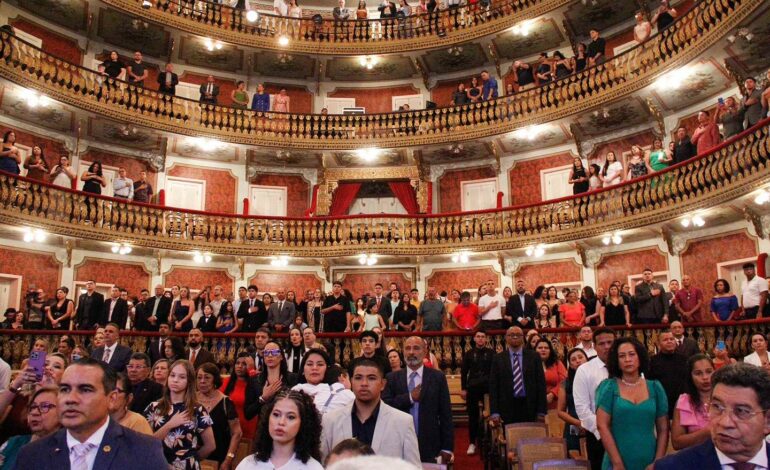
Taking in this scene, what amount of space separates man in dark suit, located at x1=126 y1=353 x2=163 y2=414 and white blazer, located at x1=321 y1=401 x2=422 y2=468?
2200mm

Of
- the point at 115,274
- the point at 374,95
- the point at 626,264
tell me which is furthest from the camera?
the point at 374,95

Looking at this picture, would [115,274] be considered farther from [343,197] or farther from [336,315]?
[336,315]

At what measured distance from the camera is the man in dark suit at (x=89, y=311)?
1098 centimetres

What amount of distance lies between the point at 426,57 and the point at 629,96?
6.30 meters

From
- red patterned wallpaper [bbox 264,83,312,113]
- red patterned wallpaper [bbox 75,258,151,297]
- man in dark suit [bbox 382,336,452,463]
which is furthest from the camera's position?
red patterned wallpaper [bbox 264,83,312,113]

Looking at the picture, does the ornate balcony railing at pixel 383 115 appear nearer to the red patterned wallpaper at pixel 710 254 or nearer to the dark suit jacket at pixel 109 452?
the red patterned wallpaper at pixel 710 254

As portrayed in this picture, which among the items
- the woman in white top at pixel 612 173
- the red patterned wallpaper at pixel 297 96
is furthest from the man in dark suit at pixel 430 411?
the red patterned wallpaper at pixel 297 96

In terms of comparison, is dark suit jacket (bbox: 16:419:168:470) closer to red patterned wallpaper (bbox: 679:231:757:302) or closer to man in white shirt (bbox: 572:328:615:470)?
man in white shirt (bbox: 572:328:615:470)

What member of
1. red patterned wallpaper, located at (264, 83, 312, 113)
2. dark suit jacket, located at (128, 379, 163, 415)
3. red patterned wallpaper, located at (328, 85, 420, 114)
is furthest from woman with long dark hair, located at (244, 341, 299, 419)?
red patterned wallpaper, located at (328, 85, 420, 114)

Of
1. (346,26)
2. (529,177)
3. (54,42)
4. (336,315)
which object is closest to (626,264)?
(529,177)

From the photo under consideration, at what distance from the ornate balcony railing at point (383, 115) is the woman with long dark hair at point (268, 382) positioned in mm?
10258

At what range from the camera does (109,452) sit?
8.18ft

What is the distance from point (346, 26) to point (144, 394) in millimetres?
14819

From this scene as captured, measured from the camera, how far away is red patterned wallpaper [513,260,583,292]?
51.0 ft
